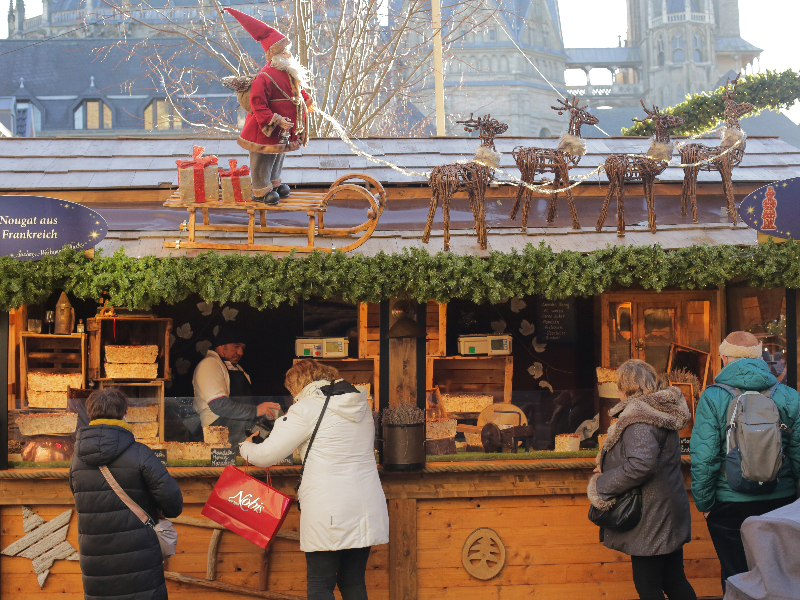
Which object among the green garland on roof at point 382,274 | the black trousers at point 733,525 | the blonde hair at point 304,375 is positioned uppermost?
the green garland on roof at point 382,274

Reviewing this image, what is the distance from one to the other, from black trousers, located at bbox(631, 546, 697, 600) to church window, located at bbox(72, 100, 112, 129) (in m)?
51.3

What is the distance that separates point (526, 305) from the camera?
7727 millimetres

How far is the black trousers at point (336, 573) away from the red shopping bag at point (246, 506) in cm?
60

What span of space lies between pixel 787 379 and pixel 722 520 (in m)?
1.87

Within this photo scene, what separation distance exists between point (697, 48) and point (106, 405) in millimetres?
85617

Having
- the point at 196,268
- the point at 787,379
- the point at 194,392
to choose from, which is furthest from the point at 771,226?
the point at 194,392

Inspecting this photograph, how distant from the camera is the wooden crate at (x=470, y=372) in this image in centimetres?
693

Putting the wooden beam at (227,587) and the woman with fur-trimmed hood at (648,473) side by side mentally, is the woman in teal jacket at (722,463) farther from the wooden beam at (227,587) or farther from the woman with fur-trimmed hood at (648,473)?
the wooden beam at (227,587)

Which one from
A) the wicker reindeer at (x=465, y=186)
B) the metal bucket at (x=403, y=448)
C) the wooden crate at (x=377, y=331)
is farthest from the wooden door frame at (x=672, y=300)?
the metal bucket at (x=403, y=448)

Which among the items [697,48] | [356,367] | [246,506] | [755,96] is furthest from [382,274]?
[697,48]

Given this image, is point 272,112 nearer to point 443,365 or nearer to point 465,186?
point 465,186

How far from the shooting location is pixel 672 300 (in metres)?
6.88

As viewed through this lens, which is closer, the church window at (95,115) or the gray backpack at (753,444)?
the gray backpack at (753,444)

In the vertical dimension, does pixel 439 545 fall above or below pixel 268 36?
below
